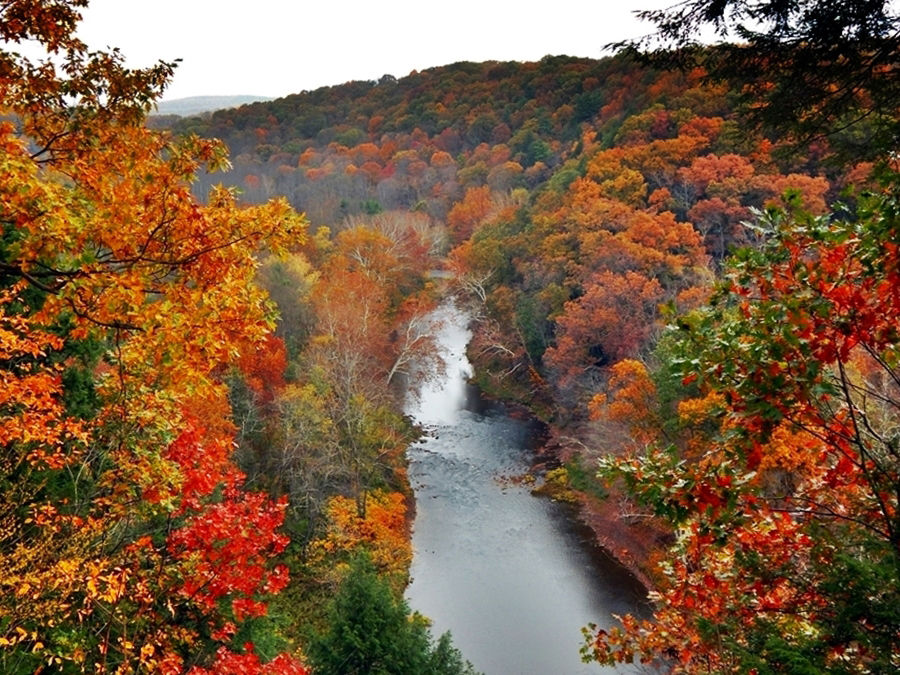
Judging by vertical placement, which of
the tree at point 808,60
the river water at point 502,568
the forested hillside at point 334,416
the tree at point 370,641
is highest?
the tree at point 808,60

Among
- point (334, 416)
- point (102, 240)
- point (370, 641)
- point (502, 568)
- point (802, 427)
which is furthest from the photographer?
point (334, 416)

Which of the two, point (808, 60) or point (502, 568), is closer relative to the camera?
point (808, 60)

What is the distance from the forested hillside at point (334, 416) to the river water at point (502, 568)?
47.1 inches

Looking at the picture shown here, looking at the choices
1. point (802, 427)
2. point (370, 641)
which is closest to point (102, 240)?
point (802, 427)

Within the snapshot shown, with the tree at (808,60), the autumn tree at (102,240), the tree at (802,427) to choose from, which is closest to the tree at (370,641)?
the autumn tree at (102,240)

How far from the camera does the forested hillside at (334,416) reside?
3.87 metres

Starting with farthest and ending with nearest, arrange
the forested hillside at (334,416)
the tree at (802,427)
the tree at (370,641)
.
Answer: the tree at (370,641) < the forested hillside at (334,416) < the tree at (802,427)

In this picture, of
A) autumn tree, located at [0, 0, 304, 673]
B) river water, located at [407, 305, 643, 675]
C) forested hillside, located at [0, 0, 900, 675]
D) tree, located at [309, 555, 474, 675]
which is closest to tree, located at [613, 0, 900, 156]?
forested hillside, located at [0, 0, 900, 675]

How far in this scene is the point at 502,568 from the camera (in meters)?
19.0

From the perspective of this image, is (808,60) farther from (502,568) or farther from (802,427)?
(502,568)

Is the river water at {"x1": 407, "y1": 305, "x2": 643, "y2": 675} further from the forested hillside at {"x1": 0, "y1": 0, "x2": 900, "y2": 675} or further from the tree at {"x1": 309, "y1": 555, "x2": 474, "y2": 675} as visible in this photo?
the tree at {"x1": 309, "y1": 555, "x2": 474, "y2": 675}

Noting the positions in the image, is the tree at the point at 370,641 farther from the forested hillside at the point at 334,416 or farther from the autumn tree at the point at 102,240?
the autumn tree at the point at 102,240

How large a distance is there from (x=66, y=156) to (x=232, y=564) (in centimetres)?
632

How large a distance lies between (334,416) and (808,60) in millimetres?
17595
